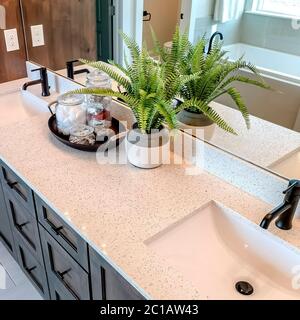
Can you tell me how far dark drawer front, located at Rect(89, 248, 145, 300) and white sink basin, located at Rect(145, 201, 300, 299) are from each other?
0.13 metres

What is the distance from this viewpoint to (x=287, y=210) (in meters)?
0.98

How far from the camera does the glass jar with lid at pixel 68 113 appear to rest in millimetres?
1440

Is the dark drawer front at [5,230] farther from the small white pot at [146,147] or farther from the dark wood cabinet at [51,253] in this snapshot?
the small white pot at [146,147]

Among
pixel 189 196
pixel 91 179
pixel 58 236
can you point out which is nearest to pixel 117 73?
pixel 91 179

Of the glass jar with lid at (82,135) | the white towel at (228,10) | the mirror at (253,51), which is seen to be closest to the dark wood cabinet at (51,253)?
the glass jar with lid at (82,135)

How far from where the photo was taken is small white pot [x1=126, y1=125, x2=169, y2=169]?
1.23 m

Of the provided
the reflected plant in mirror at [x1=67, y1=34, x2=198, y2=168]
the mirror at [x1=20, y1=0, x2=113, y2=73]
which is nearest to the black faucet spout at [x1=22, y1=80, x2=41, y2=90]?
the mirror at [x1=20, y1=0, x2=113, y2=73]

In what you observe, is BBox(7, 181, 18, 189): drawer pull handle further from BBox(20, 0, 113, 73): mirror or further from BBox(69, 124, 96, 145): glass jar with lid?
BBox(20, 0, 113, 73): mirror

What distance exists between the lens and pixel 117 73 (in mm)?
1259

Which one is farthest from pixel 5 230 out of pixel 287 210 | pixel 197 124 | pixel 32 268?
pixel 287 210

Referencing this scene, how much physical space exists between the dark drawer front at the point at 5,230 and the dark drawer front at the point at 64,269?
1.41ft

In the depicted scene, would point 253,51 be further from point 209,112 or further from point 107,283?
point 107,283

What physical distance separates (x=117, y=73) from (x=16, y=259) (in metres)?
1.22

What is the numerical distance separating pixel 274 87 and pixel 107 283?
828 mm
